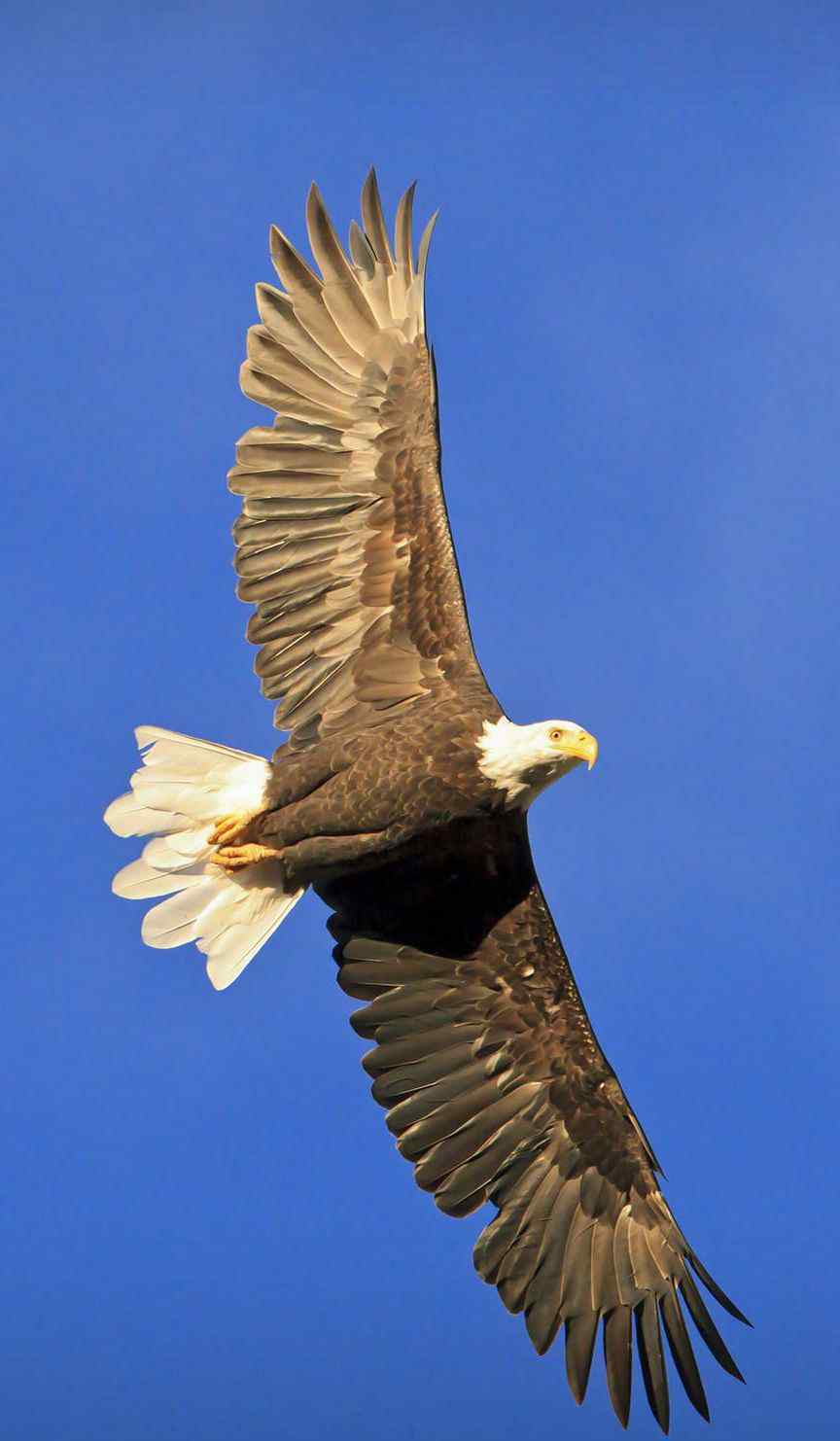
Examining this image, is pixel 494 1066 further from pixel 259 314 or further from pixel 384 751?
pixel 259 314

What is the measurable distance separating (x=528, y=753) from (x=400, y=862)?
85 cm

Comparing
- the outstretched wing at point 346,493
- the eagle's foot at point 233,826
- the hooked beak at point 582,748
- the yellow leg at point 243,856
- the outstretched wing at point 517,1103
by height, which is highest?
the outstretched wing at point 346,493

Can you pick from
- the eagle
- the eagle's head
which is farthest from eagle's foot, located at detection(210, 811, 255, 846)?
the eagle's head

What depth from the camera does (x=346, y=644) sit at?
9883mm

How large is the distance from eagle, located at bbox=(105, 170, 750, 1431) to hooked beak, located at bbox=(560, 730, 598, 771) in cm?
20

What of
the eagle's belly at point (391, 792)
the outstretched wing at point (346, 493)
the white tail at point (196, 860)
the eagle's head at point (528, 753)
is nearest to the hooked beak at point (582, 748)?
the eagle's head at point (528, 753)

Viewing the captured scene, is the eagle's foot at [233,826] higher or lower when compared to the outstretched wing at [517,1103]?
higher

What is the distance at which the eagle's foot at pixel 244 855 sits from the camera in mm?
9680

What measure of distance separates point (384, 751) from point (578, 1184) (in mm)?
2356

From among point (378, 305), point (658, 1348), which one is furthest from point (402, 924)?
point (378, 305)

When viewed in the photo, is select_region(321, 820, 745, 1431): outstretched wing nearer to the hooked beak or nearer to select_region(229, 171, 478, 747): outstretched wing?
the hooked beak

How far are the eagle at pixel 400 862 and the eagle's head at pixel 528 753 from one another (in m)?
0.14

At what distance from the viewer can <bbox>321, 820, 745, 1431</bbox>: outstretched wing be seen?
9.69 metres

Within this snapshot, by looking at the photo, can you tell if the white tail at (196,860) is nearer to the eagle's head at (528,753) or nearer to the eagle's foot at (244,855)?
the eagle's foot at (244,855)
